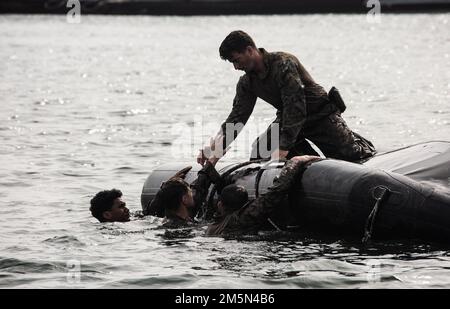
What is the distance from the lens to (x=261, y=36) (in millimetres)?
67875

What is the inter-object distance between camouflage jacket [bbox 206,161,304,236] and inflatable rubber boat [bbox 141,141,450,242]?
12 cm

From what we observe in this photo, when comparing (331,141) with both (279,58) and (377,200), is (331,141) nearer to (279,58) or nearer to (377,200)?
(279,58)

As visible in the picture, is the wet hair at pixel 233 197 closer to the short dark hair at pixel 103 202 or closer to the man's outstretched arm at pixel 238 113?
the man's outstretched arm at pixel 238 113

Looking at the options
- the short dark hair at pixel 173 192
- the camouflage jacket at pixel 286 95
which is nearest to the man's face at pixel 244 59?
the camouflage jacket at pixel 286 95

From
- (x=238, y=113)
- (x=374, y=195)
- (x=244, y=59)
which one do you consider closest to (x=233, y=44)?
(x=244, y=59)

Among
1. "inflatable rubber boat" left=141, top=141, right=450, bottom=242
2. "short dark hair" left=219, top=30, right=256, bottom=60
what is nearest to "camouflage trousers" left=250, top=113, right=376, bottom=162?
"inflatable rubber boat" left=141, top=141, right=450, bottom=242

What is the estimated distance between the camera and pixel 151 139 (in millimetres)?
21984

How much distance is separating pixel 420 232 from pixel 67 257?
3475 mm

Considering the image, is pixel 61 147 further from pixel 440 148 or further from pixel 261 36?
pixel 261 36

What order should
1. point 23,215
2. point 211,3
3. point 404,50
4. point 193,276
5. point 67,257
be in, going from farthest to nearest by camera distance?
point 211,3 < point 404,50 < point 23,215 < point 67,257 < point 193,276

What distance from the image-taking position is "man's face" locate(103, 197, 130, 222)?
38.4 feet
